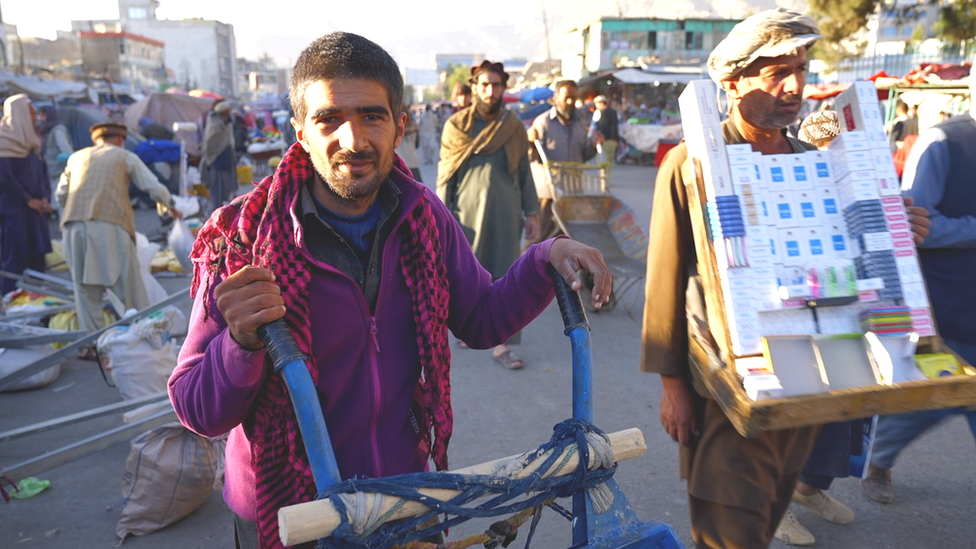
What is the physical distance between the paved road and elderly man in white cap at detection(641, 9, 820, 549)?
111 centimetres

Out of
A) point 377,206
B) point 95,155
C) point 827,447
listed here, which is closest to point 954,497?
point 827,447

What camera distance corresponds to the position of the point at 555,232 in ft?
24.5

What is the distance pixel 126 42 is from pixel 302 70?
80737 mm

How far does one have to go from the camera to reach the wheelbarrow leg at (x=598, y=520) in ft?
4.43

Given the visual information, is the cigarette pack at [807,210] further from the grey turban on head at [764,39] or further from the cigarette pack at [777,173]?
the grey turban on head at [764,39]

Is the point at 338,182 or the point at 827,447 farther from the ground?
the point at 338,182

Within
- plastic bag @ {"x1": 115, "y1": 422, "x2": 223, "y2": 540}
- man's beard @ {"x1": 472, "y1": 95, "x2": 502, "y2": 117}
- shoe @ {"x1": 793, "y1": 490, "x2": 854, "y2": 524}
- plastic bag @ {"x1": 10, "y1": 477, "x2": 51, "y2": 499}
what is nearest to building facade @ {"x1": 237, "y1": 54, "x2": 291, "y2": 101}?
man's beard @ {"x1": 472, "y1": 95, "x2": 502, "y2": 117}

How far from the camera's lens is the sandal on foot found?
5277 mm

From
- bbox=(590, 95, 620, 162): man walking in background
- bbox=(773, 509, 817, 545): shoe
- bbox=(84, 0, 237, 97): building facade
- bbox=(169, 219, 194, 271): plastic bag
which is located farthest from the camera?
bbox=(84, 0, 237, 97): building facade

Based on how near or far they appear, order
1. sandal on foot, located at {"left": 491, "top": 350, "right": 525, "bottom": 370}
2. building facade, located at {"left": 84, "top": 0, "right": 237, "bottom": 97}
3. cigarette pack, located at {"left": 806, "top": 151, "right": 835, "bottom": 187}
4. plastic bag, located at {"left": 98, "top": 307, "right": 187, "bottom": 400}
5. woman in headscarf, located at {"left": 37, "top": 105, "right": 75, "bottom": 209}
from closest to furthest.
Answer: cigarette pack, located at {"left": 806, "top": 151, "right": 835, "bottom": 187} < plastic bag, located at {"left": 98, "top": 307, "right": 187, "bottom": 400} < sandal on foot, located at {"left": 491, "top": 350, "right": 525, "bottom": 370} < woman in headscarf, located at {"left": 37, "top": 105, "right": 75, "bottom": 209} < building facade, located at {"left": 84, "top": 0, "right": 237, "bottom": 97}

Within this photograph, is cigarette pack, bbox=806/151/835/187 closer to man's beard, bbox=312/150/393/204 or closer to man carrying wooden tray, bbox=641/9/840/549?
man carrying wooden tray, bbox=641/9/840/549

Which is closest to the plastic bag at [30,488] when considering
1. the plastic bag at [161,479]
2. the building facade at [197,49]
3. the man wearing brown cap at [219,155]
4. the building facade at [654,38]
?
the plastic bag at [161,479]

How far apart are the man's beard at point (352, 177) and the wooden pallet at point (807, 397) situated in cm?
101

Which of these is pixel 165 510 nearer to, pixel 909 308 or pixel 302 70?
pixel 302 70
